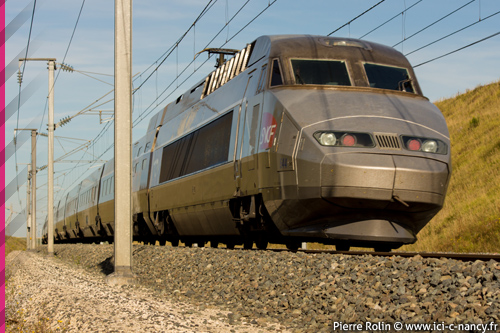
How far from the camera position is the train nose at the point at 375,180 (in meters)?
8.70

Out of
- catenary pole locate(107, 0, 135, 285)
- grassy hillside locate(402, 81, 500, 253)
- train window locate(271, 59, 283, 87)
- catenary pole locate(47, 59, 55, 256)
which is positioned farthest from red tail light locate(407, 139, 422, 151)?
catenary pole locate(47, 59, 55, 256)

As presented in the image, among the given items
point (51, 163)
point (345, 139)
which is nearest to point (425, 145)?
point (345, 139)

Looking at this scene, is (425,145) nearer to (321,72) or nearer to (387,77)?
(387,77)

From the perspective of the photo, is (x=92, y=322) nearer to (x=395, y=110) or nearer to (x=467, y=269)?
(x=467, y=269)

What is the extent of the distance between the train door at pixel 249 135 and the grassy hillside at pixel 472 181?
8694 millimetres

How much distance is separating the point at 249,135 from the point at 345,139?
2.28 m

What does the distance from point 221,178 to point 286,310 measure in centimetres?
556

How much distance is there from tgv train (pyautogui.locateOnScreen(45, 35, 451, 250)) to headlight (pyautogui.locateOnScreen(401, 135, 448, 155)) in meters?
0.02

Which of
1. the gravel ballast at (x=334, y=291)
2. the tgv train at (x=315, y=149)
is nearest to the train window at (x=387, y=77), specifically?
the tgv train at (x=315, y=149)

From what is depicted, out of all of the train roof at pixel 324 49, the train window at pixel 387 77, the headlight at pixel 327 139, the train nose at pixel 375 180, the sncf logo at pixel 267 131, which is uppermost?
the train roof at pixel 324 49

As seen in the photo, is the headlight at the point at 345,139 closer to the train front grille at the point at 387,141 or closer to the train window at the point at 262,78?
the train front grille at the point at 387,141

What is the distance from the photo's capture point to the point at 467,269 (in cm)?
584

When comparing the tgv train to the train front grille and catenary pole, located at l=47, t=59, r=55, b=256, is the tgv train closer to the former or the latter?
the train front grille

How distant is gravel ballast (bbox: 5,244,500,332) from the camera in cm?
526
